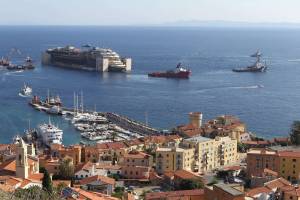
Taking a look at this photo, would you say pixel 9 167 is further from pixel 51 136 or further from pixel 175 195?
pixel 51 136

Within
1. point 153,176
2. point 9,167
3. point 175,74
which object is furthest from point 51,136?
point 175,74

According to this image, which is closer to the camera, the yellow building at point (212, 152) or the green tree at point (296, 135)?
the yellow building at point (212, 152)

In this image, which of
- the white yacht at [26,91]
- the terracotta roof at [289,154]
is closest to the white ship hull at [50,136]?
the terracotta roof at [289,154]

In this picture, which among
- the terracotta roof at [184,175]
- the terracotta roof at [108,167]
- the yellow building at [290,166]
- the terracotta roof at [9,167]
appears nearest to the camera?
the terracotta roof at [9,167]

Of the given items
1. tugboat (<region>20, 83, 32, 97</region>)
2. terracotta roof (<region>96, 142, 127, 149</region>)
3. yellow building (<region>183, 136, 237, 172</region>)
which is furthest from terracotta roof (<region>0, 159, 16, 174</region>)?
tugboat (<region>20, 83, 32, 97</region>)

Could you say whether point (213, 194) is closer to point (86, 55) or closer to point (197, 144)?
point (197, 144)

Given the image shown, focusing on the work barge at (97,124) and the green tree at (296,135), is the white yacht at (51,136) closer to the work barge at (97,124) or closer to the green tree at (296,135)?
the work barge at (97,124)
